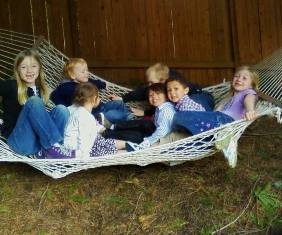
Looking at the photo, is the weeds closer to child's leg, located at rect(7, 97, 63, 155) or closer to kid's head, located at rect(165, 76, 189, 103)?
kid's head, located at rect(165, 76, 189, 103)

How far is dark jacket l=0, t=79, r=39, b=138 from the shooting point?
112 inches

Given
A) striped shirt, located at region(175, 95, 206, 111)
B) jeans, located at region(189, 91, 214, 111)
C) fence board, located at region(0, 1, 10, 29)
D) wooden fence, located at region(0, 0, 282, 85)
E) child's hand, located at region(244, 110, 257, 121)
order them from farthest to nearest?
1. fence board, located at region(0, 1, 10, 29)
2. wooden fence, located at region(0, 0, 282, 85)
3. jeans, located at region(189, 91, 214, 111)
4. striped shirt, located at region(175, 95, 206, 111)
5. child's hand, located at region(244, 110, 257, 121)

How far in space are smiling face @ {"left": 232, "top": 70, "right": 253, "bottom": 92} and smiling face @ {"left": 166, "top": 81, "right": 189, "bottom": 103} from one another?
0.30m

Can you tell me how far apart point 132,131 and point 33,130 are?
0.51 metres

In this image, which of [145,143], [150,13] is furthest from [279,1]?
[145,143]

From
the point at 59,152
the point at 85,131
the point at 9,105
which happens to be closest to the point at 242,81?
the point at 85,131

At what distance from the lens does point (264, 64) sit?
339 cm

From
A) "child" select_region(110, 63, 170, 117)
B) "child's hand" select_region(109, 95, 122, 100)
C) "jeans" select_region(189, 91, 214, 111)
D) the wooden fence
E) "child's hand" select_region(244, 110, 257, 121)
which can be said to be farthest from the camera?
the wooden fence

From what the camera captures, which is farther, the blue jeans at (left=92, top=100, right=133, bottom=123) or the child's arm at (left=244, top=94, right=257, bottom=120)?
the blue jeans at (left=92, top=100, right=133, bottom=123)

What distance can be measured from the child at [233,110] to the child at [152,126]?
0.09 metres

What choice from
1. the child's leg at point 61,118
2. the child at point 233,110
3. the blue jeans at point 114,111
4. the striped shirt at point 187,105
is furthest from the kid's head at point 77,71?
the child at point 233,110

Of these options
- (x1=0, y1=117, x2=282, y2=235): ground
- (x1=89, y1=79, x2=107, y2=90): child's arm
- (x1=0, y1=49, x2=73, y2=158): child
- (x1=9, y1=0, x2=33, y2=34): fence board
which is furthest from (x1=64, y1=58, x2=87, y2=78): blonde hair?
(x1=9, y1=0, x2=33, y2=34): fence board

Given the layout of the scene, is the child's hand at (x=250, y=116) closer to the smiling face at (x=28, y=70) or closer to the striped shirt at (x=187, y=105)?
the striped shirt at (x=187, y=105)

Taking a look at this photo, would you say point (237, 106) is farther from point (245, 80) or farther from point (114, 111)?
point (114, 111)
